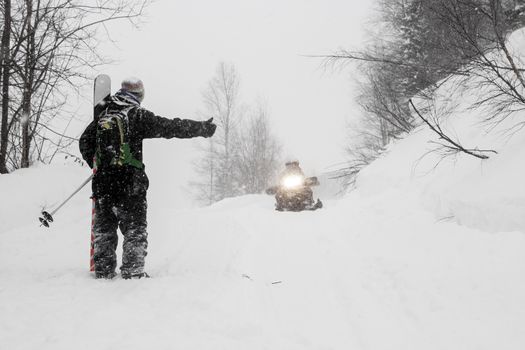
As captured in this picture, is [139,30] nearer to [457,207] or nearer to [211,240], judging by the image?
[211,240]

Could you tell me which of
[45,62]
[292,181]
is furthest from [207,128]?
[292,181]

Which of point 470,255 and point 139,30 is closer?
point 470,255

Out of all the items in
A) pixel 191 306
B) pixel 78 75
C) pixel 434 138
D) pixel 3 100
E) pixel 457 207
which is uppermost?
pixel 78 75

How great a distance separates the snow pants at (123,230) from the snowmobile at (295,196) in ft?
25.6

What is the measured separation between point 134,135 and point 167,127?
12.7 inches

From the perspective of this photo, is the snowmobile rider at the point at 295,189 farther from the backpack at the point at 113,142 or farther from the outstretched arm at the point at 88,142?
the backpack at the point at 113,142

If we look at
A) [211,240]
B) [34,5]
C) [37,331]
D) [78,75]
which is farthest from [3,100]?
[37,331]

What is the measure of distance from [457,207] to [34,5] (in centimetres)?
799

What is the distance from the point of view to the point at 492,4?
147 inches

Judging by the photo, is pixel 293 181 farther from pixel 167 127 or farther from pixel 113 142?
pixel 113 142

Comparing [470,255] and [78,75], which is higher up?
[78,75]

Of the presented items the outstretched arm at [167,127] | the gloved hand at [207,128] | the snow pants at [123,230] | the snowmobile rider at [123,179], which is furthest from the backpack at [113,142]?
the gloved hand at [207,128]

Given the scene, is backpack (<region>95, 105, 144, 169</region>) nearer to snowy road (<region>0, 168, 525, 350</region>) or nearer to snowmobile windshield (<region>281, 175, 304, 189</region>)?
snowy road (<region>0, 168, 525, 350</region>)

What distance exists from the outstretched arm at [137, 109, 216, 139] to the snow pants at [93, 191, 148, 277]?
24.1 inches
